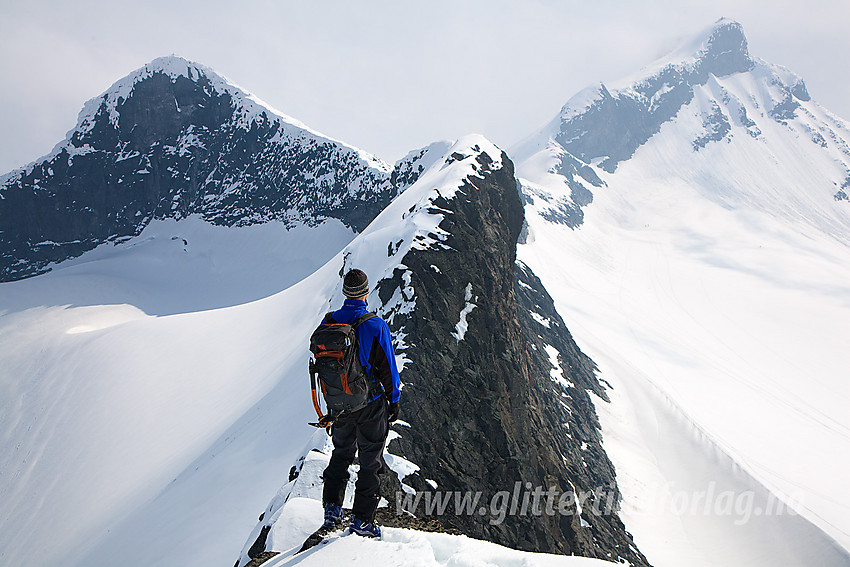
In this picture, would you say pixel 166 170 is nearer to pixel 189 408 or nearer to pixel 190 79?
pixel 190 79

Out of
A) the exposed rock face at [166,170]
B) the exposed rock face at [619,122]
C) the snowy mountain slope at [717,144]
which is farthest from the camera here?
the exposed rock face at [619,122]

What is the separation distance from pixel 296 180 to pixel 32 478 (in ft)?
163

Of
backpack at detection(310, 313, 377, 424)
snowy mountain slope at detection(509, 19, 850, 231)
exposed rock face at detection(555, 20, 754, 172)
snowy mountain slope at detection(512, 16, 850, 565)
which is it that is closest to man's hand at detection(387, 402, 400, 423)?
backpack at detection(310, 313, 377, 424)

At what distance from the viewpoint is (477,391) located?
15.0 m

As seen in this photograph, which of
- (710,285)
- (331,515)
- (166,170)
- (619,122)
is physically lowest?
(710,285)

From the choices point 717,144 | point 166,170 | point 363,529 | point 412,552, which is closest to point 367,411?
point 363,529

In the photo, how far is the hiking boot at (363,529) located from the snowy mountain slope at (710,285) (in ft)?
102

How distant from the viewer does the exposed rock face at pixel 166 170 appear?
2576 inches

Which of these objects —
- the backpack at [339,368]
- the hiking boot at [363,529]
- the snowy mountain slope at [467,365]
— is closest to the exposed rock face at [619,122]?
the snowy mountain slope at [467,365]

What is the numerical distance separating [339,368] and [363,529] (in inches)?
74.6

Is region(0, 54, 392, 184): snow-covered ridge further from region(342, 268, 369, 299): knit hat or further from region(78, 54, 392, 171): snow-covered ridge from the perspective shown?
region(342, 268, 369, 299): knit hat

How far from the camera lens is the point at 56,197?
69.7 metres

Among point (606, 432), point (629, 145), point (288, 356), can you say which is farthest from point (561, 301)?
point (629, 145)

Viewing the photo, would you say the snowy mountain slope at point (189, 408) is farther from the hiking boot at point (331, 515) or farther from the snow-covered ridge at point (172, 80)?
the snow-covered ridge at point (172, 80)
